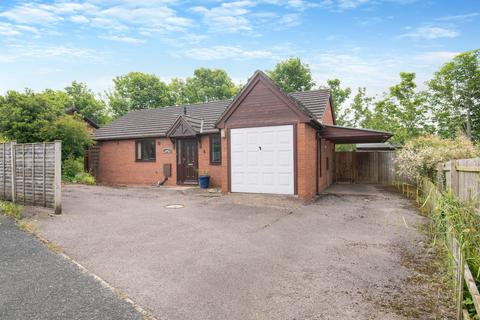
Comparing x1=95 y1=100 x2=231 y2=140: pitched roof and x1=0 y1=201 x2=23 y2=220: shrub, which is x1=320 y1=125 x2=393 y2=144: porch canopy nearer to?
x1=95 y1=100 x2=231 y2=140: pitched roof

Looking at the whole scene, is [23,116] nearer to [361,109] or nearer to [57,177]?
[57,177]

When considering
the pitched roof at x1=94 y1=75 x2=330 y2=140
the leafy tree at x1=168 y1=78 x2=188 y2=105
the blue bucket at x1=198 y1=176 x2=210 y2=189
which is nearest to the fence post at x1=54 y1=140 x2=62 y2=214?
the blue bucket at x1=198 y1=176 x2=210 y2=189

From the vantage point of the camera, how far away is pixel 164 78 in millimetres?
43969

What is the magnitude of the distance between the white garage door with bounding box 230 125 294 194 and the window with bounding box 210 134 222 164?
3.45 metres

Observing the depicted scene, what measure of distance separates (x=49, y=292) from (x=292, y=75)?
119 ft

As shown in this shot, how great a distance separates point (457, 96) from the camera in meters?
32.4

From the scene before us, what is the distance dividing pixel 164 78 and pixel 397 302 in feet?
148

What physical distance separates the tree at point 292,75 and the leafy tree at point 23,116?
2652cm

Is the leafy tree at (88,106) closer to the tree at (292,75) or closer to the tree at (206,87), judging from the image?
the tree at (206,87)

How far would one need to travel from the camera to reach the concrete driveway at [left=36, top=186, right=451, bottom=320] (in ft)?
11.2

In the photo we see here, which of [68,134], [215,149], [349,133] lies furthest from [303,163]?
[68,134]

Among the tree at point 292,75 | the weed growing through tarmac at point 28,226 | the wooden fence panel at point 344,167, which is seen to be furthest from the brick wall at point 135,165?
the tree at point 292,75

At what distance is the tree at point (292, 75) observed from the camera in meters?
36.2

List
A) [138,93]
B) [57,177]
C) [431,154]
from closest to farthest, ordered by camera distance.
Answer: [57,177] < [431,154] < [138,93]
